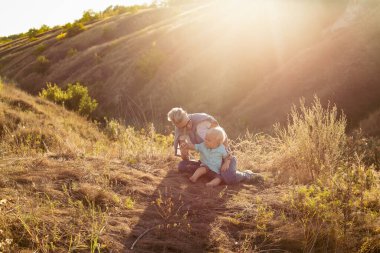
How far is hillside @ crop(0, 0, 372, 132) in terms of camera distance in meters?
16.7

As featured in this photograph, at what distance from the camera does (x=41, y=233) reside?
3514 millimetres

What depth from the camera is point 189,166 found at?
20.0 feet

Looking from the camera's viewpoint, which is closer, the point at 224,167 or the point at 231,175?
the point at 224,167

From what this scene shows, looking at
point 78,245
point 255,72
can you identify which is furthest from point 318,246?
point 255,72

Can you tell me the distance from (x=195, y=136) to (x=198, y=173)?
630 mm

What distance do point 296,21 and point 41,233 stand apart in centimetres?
2034

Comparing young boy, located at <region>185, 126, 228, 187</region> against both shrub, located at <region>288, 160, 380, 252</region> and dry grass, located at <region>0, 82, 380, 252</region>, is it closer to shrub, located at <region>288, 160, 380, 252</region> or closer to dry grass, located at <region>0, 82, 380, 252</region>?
dry grass, located at <region>0, 82, 380, 252</region>

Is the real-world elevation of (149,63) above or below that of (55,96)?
above

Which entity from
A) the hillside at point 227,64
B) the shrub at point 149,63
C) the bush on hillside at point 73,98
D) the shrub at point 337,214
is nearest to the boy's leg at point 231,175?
the shrub at point 337,214

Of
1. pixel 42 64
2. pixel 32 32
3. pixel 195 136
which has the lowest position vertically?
pixel 195 136

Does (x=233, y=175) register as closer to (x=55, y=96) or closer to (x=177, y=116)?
(x=177, y=116)

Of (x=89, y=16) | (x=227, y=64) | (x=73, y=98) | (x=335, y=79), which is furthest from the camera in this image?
(x=89, y=16)

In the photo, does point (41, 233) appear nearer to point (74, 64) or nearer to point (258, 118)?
point (258, 118)

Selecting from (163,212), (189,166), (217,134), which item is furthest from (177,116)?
(163,212)
